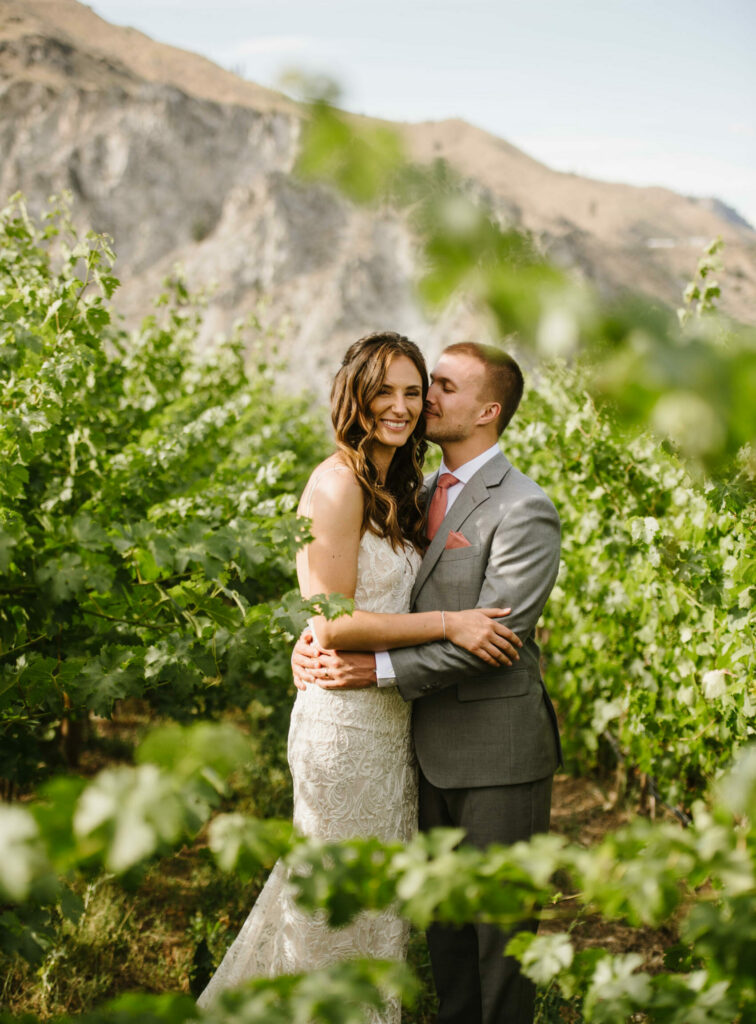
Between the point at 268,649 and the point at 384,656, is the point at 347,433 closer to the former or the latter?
the point at 384,656

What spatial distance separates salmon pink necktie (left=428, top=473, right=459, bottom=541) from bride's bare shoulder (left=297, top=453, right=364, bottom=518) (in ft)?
1.24

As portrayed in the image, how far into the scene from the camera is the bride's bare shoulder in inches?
91.7

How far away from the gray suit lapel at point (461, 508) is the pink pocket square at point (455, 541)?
12 mm

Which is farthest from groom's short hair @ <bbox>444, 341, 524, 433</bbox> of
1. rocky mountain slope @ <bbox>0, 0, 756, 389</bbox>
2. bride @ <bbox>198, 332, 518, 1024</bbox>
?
rocky mountain slope @ <bbox>0, 0, 756, 389</bbox>

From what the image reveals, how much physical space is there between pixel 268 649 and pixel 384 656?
624mm

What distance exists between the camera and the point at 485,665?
2.28 meters

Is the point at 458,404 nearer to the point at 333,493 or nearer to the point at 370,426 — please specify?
the point at 370,426

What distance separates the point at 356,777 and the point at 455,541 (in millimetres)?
841

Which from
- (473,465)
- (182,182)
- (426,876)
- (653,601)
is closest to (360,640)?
(473,465)

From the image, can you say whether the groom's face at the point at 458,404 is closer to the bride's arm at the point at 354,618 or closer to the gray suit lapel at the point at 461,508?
the gray suit lapel at the point at 461,508

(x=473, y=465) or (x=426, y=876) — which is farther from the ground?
(x=473, y=465)

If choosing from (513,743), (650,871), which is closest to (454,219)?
(650,871)

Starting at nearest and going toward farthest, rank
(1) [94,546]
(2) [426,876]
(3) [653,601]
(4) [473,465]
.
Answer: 1. (2) [426,876]
2. (1) [94,546]
3. (4) [473,465]
4. (3) [653,601]

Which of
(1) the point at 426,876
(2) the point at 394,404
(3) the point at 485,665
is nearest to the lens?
(1) the point at 426,876
